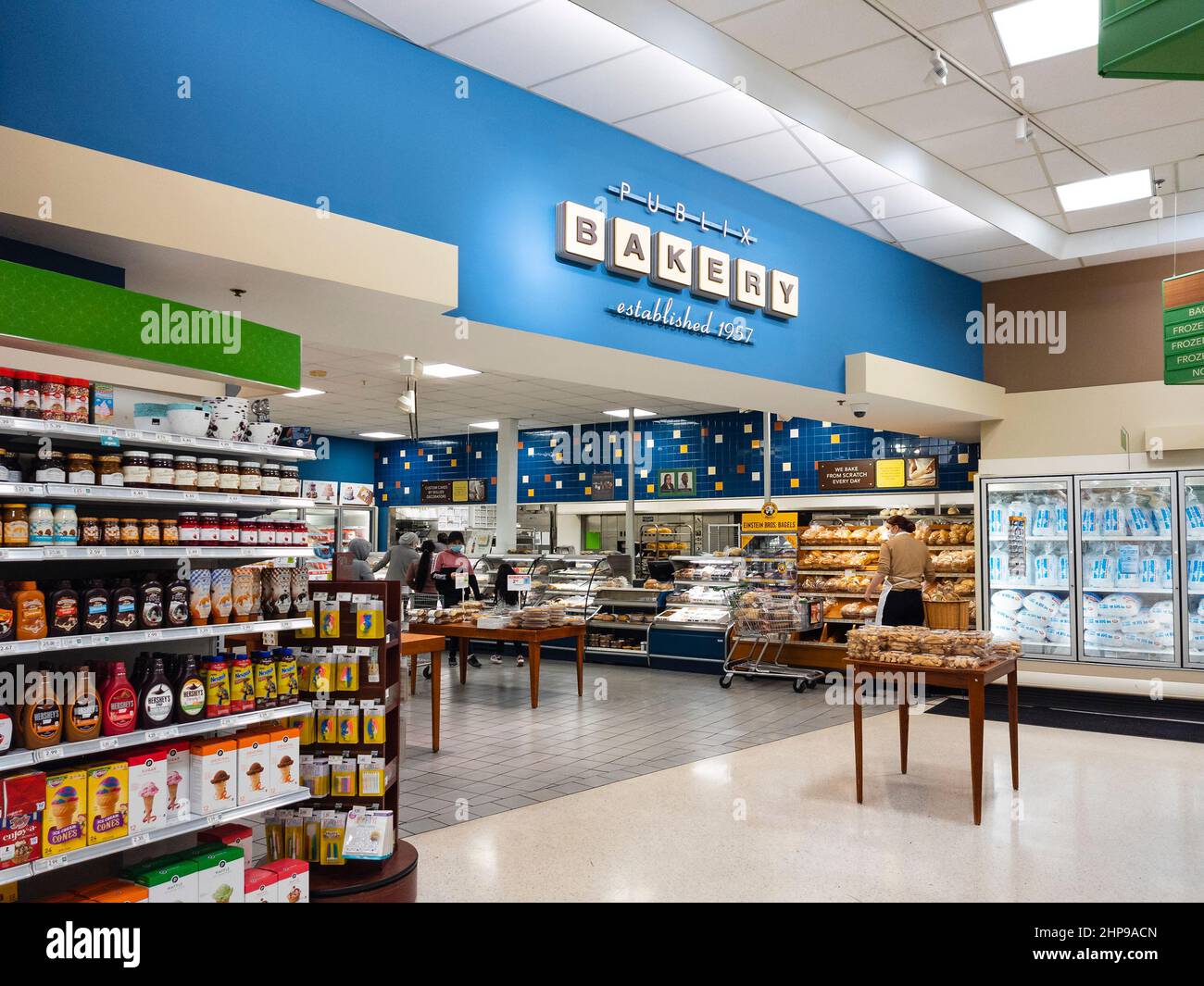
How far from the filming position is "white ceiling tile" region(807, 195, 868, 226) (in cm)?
701

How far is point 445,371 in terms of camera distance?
10.6 meters

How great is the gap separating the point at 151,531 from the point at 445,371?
789 centimetres

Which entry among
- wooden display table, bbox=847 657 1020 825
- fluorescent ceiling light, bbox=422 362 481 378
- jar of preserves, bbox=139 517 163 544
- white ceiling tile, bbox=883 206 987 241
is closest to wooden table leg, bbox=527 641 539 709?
wooden display table, bbox=847 657 1020 825

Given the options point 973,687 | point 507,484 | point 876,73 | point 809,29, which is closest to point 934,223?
point 876,73

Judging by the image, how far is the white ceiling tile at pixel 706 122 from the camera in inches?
216

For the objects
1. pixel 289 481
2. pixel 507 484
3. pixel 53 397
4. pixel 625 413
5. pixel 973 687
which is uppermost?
pixel 625 413

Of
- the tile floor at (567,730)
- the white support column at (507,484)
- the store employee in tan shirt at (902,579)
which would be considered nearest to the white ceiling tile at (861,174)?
the store employee in tan shirt at (902,579)

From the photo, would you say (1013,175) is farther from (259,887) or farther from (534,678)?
(259,887)

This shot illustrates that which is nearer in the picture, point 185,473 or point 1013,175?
point 185,473

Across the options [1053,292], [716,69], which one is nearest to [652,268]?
[716,69]

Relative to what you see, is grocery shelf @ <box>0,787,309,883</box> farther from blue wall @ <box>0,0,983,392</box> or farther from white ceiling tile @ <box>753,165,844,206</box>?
white ceiling tile @ <box>753,165,844,206</box>

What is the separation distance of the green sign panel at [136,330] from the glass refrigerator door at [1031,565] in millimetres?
7100

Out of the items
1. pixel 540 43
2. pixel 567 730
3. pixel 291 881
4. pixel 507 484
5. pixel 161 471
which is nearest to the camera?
pixel 161 471

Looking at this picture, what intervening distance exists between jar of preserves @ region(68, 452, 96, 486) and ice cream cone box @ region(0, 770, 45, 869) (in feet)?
2.73
